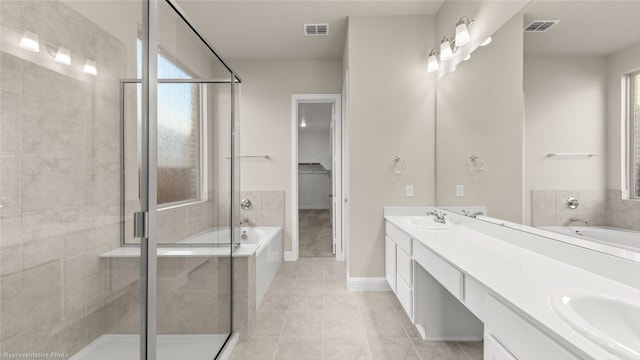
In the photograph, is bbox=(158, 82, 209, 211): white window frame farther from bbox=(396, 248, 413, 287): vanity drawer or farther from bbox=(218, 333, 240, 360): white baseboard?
bbox=(396, 248, 413, 287): vanity drawer

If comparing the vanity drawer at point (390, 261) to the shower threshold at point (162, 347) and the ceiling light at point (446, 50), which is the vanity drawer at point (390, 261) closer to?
the shower threshold at point (162, 347)

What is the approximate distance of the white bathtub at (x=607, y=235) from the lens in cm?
103

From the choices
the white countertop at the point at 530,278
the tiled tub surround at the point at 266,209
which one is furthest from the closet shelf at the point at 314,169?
the white countertop at the point at 530,278

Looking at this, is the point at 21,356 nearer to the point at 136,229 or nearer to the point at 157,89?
the point at 136,229

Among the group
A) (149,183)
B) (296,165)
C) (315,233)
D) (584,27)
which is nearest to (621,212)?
(584,27)

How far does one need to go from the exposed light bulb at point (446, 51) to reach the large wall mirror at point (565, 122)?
0.44m

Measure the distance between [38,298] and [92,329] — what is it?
0.73 ft

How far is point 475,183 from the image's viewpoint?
2.07 m

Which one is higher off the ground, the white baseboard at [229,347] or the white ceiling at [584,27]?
the white ceiling at [584,27]

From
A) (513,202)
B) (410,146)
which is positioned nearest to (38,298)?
(513,202)

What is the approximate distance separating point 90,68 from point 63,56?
0.07 metres

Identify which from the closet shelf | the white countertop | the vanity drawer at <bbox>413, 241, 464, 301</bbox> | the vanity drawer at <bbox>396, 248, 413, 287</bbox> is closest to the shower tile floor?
the closet shelf

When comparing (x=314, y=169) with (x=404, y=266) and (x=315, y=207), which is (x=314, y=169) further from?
(x=404, y=266)

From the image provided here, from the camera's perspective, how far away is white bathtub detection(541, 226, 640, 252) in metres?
1.03
